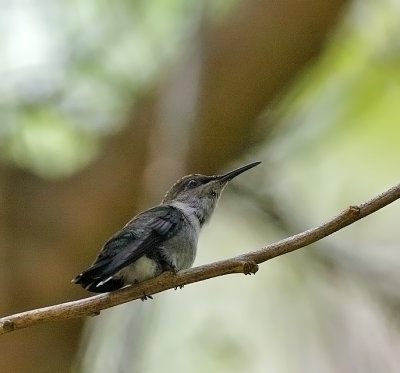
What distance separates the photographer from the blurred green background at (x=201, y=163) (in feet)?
12.7

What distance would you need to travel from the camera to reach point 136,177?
13.3 ft

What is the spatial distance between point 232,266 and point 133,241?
694 millimetres

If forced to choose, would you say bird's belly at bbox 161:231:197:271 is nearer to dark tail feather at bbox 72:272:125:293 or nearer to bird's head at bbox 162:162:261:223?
dark tail feather at bbox 72:272:125:293

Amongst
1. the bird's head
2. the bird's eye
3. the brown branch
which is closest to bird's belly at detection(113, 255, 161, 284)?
the brown branch

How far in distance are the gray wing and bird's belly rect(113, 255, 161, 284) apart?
3 centimetres

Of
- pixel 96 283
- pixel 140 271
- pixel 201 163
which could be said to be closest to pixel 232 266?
pixel 96 283

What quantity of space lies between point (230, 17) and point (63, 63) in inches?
38.4

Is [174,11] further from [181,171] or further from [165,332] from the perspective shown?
[165,332]

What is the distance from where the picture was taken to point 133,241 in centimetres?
269

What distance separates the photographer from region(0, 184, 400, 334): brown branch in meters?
2.02

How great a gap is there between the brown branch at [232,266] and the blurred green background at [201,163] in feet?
3.98

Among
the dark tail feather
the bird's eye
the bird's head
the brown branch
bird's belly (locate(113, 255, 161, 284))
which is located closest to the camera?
the brown branch

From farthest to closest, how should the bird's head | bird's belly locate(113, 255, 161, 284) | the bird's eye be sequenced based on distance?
1. the bird's eye
2. the bird's head
3. bird's belly locate(113, 255, 161, 284)

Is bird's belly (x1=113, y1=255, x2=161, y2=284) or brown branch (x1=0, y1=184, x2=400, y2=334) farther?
bird's belly (x1=113, y1=255, x2=161, y2=284)
